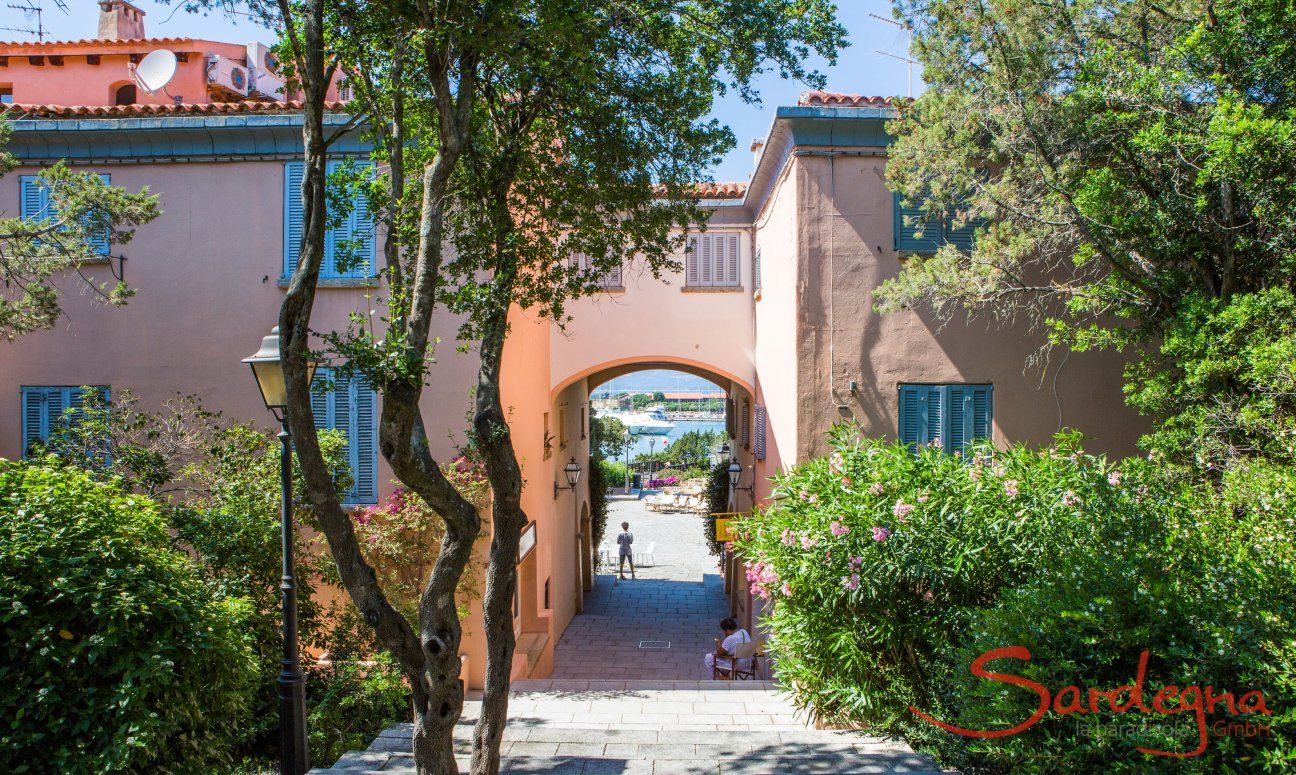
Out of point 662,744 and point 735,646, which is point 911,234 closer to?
point 735,646

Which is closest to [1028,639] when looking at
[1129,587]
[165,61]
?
[1129,587]

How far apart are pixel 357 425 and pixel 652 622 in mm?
8741

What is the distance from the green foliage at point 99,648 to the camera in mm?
4863

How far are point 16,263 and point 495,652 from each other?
740 centimetres

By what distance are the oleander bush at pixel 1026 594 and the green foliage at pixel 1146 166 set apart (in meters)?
1.05

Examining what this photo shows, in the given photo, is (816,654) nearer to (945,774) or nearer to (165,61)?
(945,774)

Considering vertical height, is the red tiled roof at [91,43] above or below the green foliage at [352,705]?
above

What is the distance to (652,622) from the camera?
17.8m

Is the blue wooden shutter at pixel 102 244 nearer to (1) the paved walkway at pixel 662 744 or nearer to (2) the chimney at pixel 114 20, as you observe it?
(1) the paved walkway at pixel 662 744

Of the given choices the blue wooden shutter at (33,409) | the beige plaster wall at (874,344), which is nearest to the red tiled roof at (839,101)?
the beige plaster wall at (874,344)

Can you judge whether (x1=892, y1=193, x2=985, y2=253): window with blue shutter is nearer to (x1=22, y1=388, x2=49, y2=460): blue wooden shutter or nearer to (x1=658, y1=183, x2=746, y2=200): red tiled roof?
(x1=658, y1=183, x2=746, y2=200): red tiled roof

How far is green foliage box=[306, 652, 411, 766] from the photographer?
8.12 m

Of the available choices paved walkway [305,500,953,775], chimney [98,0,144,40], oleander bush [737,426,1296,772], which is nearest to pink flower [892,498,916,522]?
oleander bush [737,426,1296,772]

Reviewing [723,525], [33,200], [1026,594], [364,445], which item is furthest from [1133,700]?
[33,200]
